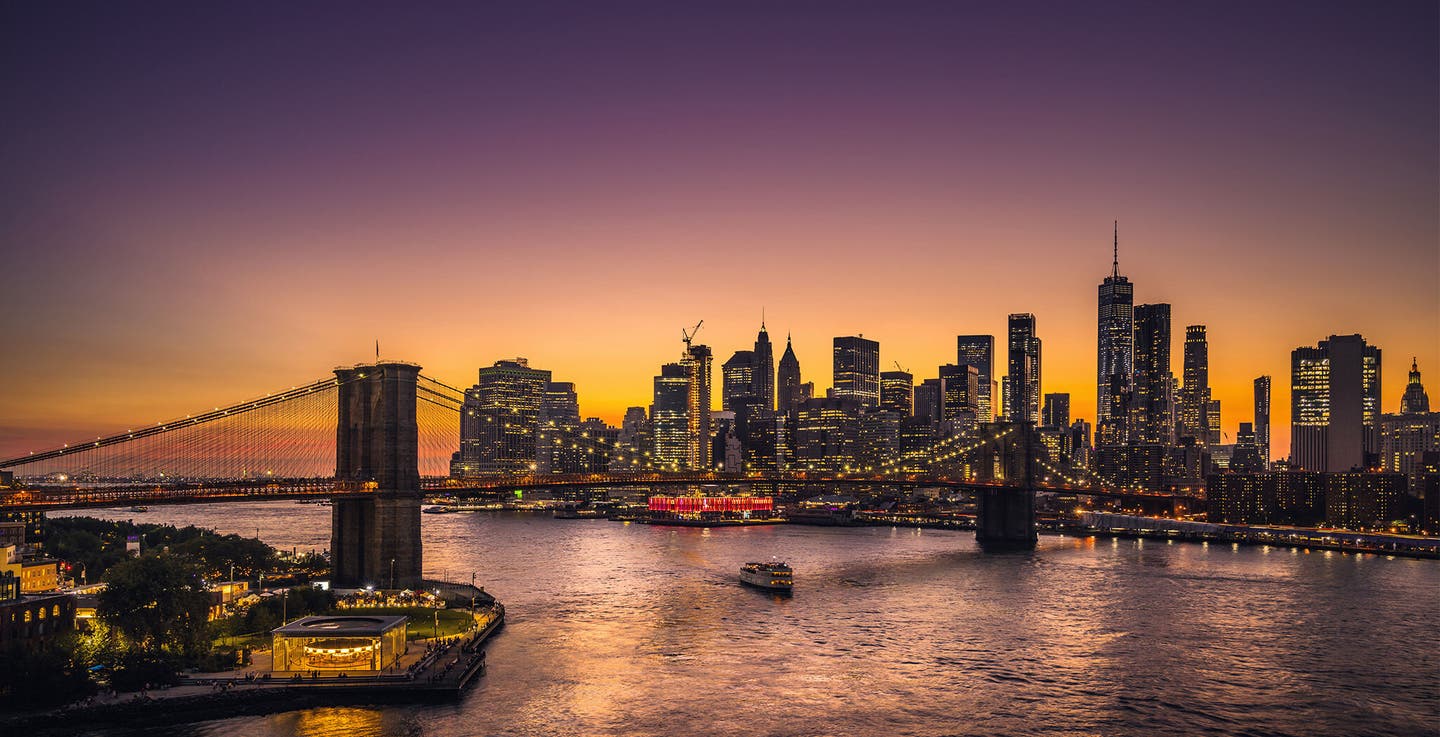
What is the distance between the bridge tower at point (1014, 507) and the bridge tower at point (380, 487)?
71464mm

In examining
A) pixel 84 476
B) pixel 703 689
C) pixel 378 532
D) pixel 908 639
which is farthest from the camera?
pixel 84 476

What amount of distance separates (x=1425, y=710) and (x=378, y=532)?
4863 cm

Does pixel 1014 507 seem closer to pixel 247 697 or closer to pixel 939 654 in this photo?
pixel 939 654

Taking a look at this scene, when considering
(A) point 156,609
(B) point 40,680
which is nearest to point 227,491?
(A) point 156,609

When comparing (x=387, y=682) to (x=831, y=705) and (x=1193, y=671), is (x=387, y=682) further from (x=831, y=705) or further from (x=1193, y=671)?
(x=1193, y=671)

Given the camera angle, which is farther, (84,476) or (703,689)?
(84,476)

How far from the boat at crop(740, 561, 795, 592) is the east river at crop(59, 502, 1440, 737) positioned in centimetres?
144

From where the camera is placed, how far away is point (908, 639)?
5269 cm

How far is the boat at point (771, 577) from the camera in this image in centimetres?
7069

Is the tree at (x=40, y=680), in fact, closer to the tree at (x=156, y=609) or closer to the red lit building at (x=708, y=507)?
the tree at (x=156, y=609)

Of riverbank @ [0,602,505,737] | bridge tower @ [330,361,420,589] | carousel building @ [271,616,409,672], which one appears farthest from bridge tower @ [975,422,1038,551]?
carousel building @ [271,616,409,672]

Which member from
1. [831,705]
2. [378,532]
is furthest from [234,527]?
[831,705]

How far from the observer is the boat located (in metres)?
70.7

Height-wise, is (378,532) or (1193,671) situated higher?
(378,532)
